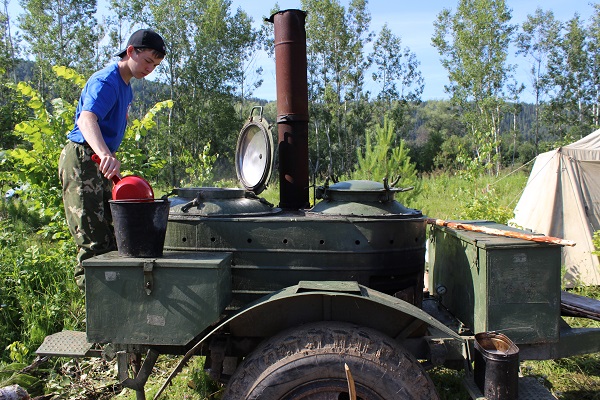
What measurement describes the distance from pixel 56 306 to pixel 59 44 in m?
27.5

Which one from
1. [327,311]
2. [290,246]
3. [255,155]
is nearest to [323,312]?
[327,311]

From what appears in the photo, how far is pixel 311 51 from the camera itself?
29.6 metres

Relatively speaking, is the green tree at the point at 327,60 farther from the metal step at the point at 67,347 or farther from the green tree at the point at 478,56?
the metal step at the point at 67,347

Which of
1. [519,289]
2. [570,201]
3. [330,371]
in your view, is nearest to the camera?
[330,371]

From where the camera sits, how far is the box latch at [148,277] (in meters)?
2.65

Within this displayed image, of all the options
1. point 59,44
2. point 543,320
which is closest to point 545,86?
point 59,44

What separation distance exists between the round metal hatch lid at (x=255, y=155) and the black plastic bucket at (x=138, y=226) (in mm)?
1072

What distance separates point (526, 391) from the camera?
2789mm

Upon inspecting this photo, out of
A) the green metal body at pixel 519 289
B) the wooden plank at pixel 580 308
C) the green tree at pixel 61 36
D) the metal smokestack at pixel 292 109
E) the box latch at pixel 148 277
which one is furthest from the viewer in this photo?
the green tree at pixel 61 36

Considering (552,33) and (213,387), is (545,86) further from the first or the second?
(213,387)

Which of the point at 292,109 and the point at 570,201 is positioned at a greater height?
the point at 292,109

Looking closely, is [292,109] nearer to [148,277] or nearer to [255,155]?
[255,155]

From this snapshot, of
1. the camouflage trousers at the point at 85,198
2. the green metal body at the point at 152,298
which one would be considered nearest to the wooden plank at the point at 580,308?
the green metal body at the point at 152,298

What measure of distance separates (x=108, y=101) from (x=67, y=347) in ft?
5.21
